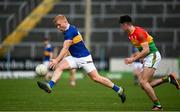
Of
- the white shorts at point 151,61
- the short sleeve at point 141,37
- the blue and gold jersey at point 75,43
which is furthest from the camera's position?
the blue and gold jersey at point 75,43

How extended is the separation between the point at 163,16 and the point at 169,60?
20.1 feet

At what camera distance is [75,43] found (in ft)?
57.6

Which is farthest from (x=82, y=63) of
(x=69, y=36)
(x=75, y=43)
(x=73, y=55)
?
(x=69, y=36)

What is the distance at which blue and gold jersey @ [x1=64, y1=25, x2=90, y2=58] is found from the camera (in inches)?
685

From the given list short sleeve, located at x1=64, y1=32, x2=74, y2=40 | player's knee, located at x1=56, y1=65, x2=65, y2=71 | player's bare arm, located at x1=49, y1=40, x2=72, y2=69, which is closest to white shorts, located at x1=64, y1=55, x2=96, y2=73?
player's knee, located at x1=56, y1=65, x2=65, y2=71

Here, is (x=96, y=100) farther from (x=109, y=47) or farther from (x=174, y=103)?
(x=109, y=47)

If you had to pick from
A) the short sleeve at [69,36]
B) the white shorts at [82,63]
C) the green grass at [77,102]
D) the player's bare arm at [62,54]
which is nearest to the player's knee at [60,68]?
the white shorts at [82,63]

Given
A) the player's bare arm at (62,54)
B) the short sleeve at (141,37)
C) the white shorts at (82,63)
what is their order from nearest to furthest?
the short sleeve at (141,37), the player's bare arm at (62,54), the white shorts at (82,63)

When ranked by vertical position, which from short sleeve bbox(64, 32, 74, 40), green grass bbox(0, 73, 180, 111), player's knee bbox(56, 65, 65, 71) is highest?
short sleeve bbox(64, 32, 74, 40)

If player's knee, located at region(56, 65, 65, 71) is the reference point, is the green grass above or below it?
below

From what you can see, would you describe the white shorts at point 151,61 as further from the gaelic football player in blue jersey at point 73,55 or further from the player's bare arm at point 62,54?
the player's bare arm at point 62,54

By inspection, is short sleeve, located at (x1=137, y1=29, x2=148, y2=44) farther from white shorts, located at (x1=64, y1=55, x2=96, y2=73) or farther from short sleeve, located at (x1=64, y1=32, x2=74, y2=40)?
short sleeve, located at (x1=64, y1=32, x2=74, y2=40)

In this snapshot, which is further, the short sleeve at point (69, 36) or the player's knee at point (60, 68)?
the player's knee at point (60, 68)

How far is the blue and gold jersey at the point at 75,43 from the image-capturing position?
57.1 ft
